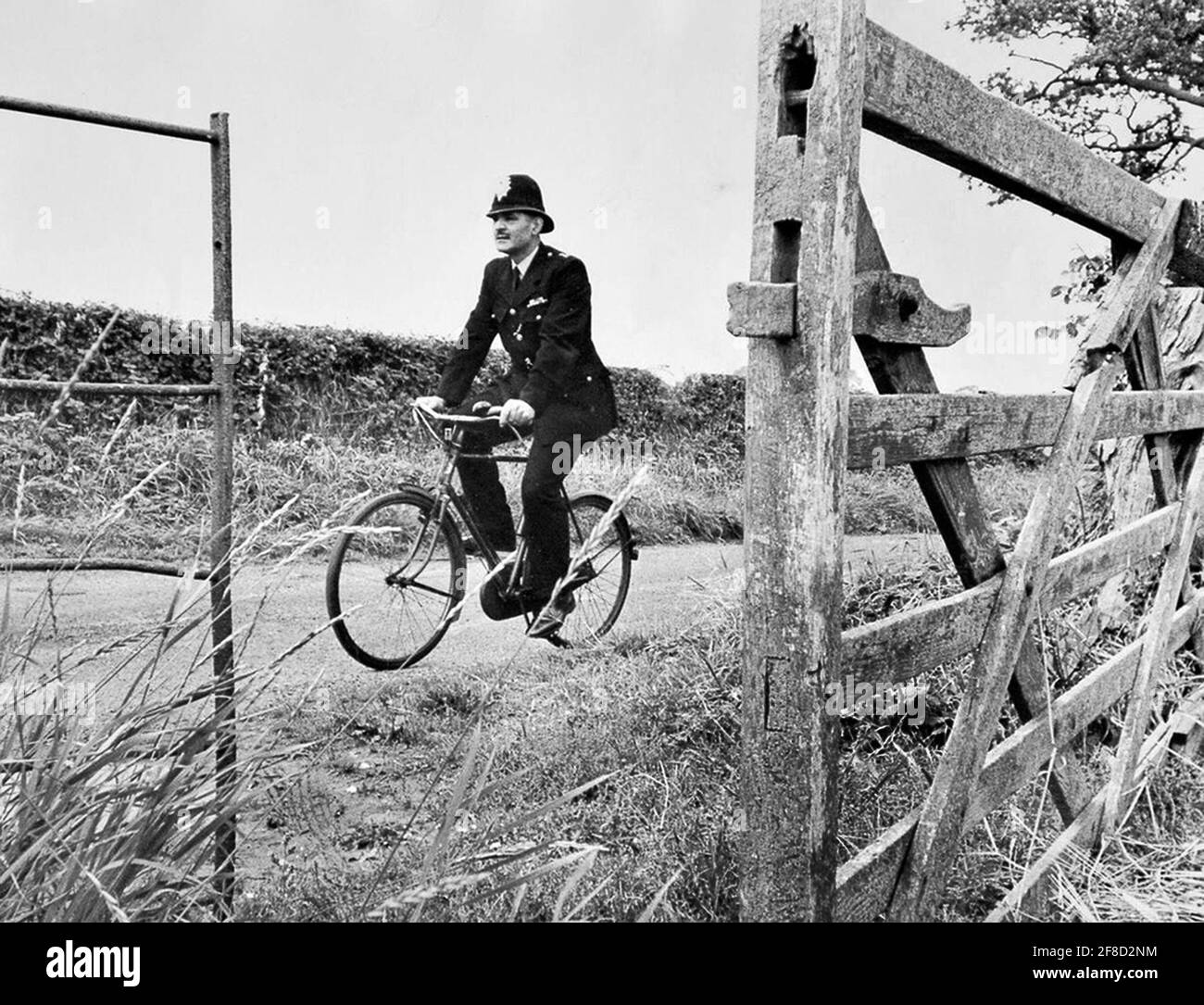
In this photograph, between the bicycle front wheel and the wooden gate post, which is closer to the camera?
the wooden gate post

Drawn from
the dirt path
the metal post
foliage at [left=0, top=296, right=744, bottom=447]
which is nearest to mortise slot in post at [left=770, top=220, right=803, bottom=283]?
the metal post

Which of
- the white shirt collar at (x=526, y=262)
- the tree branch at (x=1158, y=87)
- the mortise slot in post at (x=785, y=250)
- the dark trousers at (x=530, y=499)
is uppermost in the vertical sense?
the tree branch at (x=1158, y=87)

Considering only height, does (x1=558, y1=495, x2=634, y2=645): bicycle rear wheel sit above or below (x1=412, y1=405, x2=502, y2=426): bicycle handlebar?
below

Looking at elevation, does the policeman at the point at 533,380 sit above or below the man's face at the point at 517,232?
below

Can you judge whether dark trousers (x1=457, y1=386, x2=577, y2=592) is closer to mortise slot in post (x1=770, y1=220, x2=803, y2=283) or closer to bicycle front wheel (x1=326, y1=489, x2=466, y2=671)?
bicycle front wheel (x1=326, y1=489, x2=466, y2=671)

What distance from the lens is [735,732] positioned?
320cm

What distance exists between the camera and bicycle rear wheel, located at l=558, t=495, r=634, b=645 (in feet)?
15.4

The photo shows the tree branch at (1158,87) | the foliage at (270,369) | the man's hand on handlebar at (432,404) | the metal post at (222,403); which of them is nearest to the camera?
the metal post at (222,403)

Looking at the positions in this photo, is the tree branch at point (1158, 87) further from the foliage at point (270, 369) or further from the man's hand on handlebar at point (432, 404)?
the man's hand on handlebar at point (432, 404)

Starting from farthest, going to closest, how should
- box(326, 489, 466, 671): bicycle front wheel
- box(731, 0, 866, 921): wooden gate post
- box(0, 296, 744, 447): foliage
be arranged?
box(0, 296, 744, 447): foliage, box(326, 489, 466, 671): bicycle front wheel, box(731, 0, 866, 921): wooden gate post

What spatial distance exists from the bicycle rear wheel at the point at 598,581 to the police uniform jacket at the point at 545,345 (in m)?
0.44

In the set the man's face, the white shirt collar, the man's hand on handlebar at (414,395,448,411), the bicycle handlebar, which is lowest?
the bicycle handlebar

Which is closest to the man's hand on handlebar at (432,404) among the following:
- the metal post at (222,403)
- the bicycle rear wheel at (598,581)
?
the bicycle rear wheel at (598,581)

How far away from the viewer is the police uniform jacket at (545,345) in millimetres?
4137
